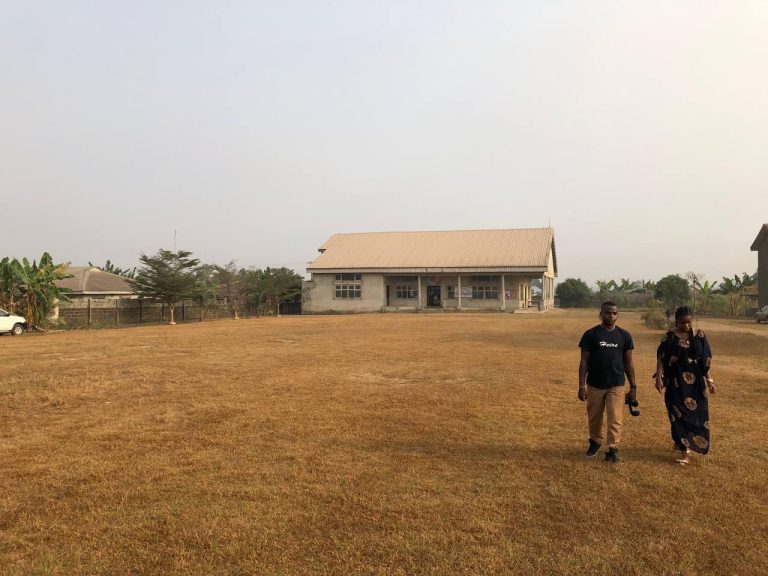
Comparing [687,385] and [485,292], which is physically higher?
[485,292]

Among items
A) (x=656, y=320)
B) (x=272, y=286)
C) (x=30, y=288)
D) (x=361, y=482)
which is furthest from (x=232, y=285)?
(x=361, y=482)

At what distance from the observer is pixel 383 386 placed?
9586mm

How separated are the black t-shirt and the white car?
24357 millimetres

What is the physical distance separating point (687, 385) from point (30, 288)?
2653 cm

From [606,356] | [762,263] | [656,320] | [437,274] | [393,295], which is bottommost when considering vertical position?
[656,320]

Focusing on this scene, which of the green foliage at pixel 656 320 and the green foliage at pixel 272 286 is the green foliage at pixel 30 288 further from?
the green foliage at pixel 656 320

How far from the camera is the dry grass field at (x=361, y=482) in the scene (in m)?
3.45

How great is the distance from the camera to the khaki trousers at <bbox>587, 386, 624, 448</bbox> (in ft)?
17.7

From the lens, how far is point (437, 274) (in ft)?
136

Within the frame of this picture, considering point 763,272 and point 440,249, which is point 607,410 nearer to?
point 763,272

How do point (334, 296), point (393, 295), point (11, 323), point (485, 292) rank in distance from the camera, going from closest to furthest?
point (11, 323) → point (485, 292) → point (334, 296) → point (393, 295)

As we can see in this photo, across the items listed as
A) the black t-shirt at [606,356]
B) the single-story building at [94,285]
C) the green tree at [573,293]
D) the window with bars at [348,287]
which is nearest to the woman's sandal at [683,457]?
the black t-shirt at [606,356]

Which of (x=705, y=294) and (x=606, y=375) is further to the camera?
(x=705, y=294)

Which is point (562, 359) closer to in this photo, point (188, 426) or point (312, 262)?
point (188, 426)
